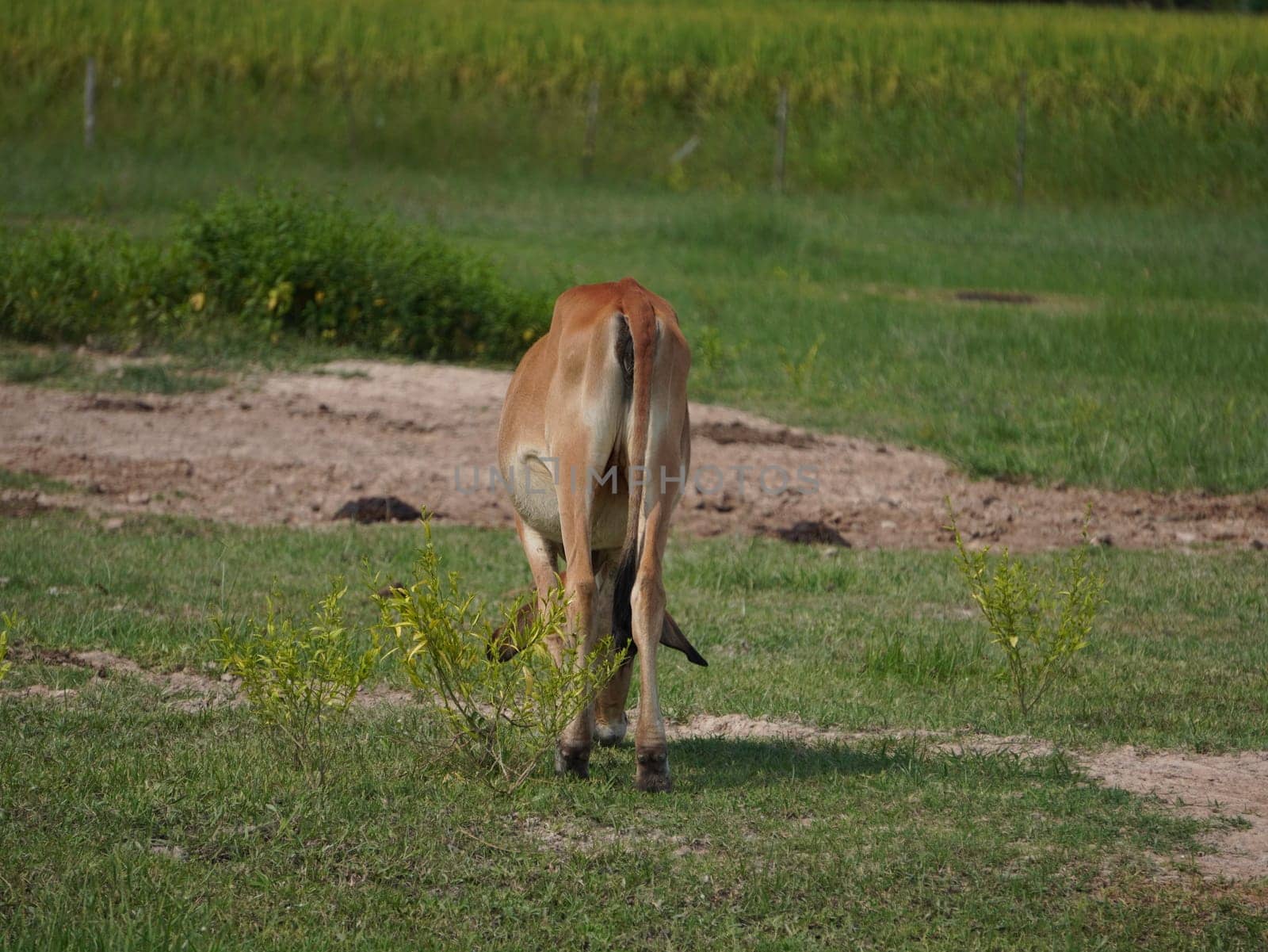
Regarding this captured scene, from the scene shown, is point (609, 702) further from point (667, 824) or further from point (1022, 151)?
point (1022, 151)

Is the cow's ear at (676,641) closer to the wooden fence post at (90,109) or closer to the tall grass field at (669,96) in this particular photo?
the tall grass field at (669,96)

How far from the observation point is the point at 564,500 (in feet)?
17.1

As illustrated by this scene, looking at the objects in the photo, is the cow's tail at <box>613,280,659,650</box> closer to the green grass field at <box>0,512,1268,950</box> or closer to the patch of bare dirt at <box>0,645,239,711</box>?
the green grass field at <box>0,512,1268,950</box>

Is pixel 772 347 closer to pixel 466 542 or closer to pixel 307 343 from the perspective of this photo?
pixel 307 343

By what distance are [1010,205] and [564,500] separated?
21.1 metres

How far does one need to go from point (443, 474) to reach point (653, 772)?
5.52 metres

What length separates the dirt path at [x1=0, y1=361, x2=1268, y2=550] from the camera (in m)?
9.61

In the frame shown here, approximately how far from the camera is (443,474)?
404 inches

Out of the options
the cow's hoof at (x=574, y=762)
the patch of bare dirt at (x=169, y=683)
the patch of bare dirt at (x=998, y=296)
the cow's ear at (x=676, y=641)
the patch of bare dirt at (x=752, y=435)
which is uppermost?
the cow's ear at (x=676, y=641)

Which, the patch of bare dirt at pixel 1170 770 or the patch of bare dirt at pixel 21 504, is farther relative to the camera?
the patch of bare dirt at pixel 21 504

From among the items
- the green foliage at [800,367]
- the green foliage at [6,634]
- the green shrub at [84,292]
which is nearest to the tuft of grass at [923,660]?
the green foliage at [6,634]

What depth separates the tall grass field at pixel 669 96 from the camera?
1025 inches

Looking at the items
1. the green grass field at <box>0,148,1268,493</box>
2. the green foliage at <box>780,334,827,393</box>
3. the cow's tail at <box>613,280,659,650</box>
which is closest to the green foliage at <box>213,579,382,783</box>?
the cow's tail at <box>613,280,659,650</box>

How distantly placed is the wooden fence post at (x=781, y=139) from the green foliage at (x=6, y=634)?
2091 centimetres
